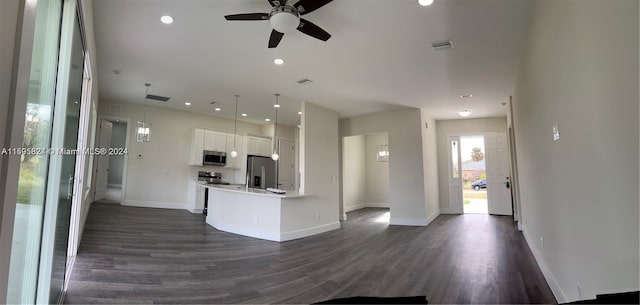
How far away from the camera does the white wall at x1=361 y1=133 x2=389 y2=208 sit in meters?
10.2

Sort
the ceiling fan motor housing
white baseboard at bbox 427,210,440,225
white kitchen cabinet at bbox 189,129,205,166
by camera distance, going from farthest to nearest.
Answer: white kitchen cabinet at bbox 189,129,205,166, white baseboard at bbox 427,210,440,225, the ceiling fan motor housing

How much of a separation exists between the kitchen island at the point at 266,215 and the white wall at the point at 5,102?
3.95 m

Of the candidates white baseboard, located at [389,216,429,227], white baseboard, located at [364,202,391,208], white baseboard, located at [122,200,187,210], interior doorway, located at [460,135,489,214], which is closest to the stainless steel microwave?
white baseboard, located at [122,200,187,210]

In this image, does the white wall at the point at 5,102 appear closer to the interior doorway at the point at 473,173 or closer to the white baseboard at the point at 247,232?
the white baseboard at the point at 247,232

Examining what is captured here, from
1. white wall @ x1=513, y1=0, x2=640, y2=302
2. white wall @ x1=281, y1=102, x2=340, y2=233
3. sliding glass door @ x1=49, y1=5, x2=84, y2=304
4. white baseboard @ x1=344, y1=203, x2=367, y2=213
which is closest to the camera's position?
white wall @ x1=513, y1=0, x2=640, y2=302

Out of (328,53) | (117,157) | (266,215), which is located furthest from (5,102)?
(117,157)

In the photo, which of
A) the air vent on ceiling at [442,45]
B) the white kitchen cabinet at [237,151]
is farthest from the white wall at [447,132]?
the white kitchen cabinet at [237,151]

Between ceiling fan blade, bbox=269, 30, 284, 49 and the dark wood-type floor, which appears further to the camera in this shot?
ceiling fan blade, bbox=269, 30, 284, 49

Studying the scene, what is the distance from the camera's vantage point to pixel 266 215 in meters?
5.13

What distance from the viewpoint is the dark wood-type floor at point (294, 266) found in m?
2.67

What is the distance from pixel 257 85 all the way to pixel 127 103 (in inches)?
167

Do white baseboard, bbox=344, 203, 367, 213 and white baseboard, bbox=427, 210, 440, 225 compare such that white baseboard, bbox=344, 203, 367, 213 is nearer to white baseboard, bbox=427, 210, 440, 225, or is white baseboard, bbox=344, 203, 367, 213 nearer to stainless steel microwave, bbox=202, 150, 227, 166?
white baseboard, bbox=427, 210, 440, 225

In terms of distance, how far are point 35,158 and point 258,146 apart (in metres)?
7.76

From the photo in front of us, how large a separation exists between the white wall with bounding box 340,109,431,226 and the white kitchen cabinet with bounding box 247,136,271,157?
3.93m
